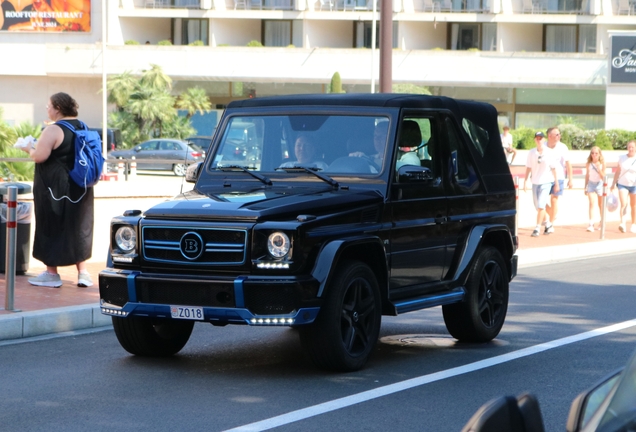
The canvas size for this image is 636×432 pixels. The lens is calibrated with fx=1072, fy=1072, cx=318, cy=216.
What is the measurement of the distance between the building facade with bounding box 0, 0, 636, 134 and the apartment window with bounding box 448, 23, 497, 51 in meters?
0.06

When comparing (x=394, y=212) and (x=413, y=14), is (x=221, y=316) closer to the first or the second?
(x=394, y=212)

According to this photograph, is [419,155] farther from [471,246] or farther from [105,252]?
[105,252]

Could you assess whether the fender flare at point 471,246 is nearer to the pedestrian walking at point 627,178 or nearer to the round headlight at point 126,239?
the round headlight at point 126,239

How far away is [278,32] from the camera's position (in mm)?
69688

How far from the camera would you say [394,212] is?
7.91 m

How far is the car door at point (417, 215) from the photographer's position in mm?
7965

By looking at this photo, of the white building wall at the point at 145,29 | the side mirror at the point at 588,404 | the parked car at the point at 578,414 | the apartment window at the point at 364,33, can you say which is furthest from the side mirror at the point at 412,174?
the white building wall at the point at 145,29

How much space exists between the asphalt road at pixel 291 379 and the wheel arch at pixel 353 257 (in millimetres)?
668

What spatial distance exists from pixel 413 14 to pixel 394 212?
196 ft

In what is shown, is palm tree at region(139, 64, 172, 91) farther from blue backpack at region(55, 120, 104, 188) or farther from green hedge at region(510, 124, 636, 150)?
blue backpack at region(55, 120, 104, 188)

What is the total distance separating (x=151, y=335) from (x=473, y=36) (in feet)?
205

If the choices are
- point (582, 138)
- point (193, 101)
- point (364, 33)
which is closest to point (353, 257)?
point (582, 138)

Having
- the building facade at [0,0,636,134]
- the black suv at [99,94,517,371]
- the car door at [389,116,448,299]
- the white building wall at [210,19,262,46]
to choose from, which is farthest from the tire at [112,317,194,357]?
the white building wall at [210,19,262,46]

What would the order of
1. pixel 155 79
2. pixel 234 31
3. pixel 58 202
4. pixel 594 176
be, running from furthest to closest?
pixel 234 31, pixel 155 79, pixel 594 176, pixel 58 202
